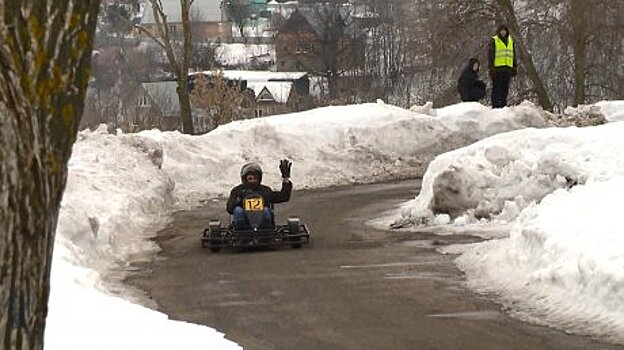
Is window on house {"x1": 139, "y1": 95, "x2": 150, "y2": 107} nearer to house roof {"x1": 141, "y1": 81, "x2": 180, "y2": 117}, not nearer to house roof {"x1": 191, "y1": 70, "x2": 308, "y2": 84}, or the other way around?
house roof {"x1": 141, "y1": 81, "x2": 180, "y2": 117}

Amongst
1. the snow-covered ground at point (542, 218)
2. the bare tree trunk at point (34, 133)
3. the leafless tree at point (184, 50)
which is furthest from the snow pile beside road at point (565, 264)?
the leafless tree at point (184, 50)

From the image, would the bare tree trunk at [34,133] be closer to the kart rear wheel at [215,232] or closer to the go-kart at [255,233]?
the go-kart at [255,233]

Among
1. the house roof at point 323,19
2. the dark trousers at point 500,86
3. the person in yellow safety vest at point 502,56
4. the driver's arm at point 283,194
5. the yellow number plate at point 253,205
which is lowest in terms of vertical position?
the yellow number plate at point 253,205

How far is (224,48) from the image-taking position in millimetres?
94938

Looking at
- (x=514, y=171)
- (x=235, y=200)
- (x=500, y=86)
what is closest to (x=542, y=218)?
(x=514, y=171)

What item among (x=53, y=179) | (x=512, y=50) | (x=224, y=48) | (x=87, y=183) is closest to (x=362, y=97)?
(x=224, y=48)

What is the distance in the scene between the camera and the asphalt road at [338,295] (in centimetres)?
830

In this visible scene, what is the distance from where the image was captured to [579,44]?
121 ft

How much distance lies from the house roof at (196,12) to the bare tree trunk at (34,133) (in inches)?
3830

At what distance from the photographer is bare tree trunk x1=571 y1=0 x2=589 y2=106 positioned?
3609 centimetres

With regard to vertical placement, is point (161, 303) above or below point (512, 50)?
below

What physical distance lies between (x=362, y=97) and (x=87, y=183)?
1811 inches

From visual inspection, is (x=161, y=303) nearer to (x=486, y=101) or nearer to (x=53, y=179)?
(x=53, y=179)

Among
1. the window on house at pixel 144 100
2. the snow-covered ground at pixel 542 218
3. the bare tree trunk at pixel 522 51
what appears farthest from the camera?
the window on house at pixel 144 100
